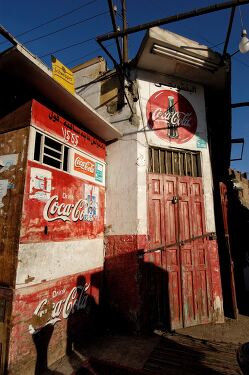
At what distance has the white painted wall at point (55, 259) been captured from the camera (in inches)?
183

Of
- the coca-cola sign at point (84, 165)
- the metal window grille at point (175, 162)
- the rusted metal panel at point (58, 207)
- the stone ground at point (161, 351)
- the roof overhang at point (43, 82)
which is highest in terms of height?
the roof overhang at point (43, 82)

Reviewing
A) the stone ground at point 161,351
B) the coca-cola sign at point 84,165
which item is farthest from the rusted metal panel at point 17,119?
the stone ground at point 161,351

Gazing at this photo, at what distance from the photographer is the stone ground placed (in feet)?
15.7

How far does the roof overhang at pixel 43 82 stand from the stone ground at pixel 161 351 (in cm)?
592

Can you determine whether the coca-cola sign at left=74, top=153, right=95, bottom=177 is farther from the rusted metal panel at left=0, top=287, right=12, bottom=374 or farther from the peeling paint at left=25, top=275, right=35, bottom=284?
the rusted metal panel at left=0, top=287, right=12, bottom=374

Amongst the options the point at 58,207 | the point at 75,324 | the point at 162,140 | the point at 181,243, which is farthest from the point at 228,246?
the point at 58,207

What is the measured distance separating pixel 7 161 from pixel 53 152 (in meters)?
1.32

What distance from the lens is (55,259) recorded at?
17.7 feet

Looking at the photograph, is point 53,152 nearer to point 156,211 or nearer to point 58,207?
point 58,207

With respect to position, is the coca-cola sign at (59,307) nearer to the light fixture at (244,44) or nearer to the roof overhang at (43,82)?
the roof overhang at (43,82)

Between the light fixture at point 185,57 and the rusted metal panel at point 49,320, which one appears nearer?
the rusted metal panel at point 49,320

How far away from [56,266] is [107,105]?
5749mm

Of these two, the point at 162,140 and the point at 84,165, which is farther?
the point at 162,140

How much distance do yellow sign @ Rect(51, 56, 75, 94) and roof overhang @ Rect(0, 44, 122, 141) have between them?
0.13 m
